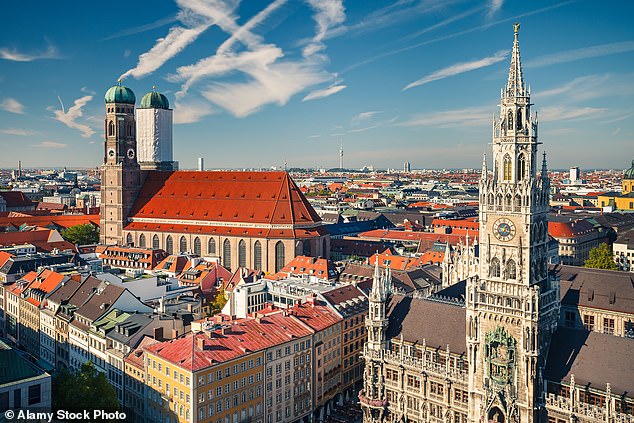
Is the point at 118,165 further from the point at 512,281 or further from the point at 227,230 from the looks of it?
the point at 512,281

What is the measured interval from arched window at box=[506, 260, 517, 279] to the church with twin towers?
141mm

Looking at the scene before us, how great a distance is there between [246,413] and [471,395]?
26641mm

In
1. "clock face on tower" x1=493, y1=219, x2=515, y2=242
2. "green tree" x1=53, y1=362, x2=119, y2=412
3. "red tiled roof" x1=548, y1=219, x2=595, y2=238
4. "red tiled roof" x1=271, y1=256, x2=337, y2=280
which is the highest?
"clock face on tower" x1=493, y1=219, x2=515, y2=242

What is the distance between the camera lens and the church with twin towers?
6009 centimetres

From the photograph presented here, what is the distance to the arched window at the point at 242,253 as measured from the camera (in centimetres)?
15588

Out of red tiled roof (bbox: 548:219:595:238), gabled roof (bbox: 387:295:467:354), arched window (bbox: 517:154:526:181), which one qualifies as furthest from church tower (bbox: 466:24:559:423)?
red tiled roof (bbox: 548:219:595:238)

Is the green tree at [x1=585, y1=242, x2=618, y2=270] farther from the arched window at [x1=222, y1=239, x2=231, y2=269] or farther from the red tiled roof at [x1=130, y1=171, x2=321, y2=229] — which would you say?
the arched window at [x1=222, y1=239, x2=231, y2=269]

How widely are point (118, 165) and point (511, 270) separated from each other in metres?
137

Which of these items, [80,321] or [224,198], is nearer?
[80,321]

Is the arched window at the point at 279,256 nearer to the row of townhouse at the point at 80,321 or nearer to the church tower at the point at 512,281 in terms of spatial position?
the row of townhouse at the point at 80,321

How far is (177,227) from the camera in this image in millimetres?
166750

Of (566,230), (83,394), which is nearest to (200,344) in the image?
(83,394)

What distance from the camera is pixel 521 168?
63.3 meters

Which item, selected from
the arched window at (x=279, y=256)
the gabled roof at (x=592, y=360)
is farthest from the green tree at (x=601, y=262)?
the gabled roof at (x=592, y=360)
